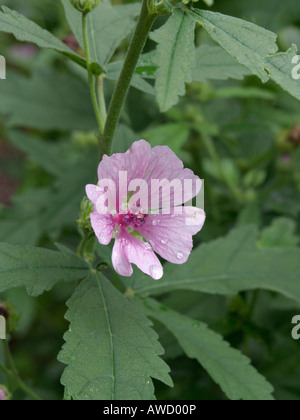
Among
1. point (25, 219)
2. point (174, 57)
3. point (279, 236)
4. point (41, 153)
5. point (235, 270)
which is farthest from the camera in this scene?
point (41, 153)

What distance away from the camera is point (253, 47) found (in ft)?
3.26

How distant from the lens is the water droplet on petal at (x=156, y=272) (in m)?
1.05

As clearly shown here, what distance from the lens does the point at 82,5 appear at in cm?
115

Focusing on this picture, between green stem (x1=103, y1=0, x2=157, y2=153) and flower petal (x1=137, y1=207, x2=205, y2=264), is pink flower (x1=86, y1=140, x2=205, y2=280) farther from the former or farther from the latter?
green stem (x1=103, y1=0, x2=157, y2=153)

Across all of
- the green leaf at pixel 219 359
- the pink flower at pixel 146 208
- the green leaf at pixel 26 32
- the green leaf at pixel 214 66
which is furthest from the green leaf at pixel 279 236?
the green leaf at pixel 26 32

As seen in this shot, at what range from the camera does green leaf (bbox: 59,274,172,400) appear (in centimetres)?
104

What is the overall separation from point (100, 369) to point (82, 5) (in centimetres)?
69

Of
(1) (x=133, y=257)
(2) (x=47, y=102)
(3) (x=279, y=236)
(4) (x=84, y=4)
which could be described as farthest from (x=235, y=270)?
(2) (x=47, y=102)

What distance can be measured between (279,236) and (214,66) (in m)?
0.76

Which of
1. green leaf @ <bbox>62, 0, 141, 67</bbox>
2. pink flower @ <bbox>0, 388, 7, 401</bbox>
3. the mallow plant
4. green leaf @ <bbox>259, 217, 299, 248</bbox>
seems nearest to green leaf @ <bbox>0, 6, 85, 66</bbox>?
the mallow plant

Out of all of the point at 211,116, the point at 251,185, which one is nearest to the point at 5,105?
the point at 211,116

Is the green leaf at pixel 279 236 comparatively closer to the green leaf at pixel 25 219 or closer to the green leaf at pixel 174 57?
the green leaf at pixel 25 219

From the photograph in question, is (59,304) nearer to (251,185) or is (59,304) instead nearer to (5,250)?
(251,185)

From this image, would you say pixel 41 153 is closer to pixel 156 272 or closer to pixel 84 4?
pixel 84 4
